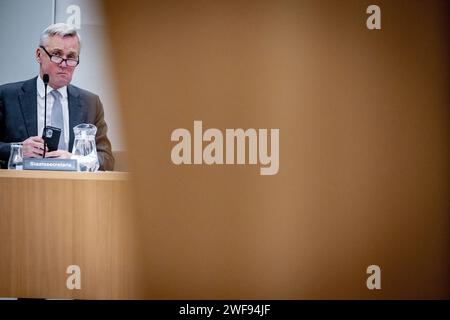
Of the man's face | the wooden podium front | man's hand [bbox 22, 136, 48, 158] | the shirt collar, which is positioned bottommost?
the wooden podium front

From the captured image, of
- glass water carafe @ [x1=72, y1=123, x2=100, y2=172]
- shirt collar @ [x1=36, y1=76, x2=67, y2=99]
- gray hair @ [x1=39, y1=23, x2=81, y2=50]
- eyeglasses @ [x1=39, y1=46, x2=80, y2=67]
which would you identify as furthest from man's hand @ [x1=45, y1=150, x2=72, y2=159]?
gray hair @ [x1=39, y1=23, x2=81, y2=50]

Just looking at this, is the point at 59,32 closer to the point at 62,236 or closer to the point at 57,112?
the point at 57,112

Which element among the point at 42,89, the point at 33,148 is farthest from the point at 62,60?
the point at 33,148

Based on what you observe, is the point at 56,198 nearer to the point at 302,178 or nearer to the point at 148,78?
the point at 148,78

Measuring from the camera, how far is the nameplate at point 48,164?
2.31 meters

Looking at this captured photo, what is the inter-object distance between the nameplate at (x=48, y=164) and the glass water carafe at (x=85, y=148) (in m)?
0.06

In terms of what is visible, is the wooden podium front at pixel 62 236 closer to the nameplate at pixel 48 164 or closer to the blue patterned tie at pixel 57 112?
the nameplate at pixel 48 164

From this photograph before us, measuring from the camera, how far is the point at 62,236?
2.38 m

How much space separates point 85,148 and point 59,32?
2.12 ft

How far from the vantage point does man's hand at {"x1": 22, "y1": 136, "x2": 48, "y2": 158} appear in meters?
Result: 2.44

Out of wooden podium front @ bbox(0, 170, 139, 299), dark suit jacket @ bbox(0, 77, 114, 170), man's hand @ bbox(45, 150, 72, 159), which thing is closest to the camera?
wooden podium front @ bbox(0, 170, 139, 299)

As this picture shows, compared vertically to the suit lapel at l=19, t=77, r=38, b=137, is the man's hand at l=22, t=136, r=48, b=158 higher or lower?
lower

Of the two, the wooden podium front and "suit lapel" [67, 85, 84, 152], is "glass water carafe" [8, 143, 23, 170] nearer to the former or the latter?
the wooden podium front
